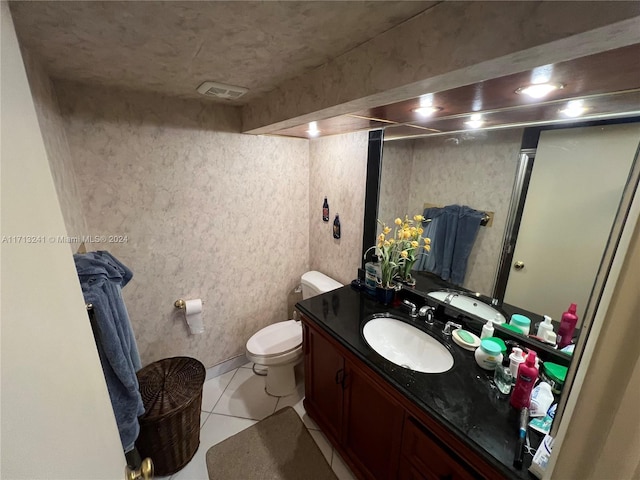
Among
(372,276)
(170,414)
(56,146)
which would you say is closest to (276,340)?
(170,414)

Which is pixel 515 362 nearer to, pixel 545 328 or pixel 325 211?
pixel 545 328

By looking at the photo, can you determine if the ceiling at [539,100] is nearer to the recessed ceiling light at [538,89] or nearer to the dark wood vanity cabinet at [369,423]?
the recessed ceiling light at [538,89]

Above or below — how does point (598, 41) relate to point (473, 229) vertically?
above

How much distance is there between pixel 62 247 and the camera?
53 cm

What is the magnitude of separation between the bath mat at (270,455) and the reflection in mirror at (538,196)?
1.38 m

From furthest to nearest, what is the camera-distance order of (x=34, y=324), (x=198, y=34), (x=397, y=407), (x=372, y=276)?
(x=372, y=276), (x=397, y=407), (x=198, y=34), (x=34, y=324)

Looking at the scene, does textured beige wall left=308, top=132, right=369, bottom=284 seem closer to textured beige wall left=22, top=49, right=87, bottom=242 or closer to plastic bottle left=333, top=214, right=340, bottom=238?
plastic bottle left=333, top=214, right=340, bottom=238

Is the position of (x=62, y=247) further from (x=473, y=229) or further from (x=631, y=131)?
(x=631, y=131)

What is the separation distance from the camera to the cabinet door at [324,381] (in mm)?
1430

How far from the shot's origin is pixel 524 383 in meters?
0.90

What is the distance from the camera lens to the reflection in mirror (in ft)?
3.13

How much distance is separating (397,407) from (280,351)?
1026mm

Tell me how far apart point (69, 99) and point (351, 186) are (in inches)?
65.9

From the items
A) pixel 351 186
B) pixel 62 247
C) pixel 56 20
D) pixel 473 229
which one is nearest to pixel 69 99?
pixel 56 20
